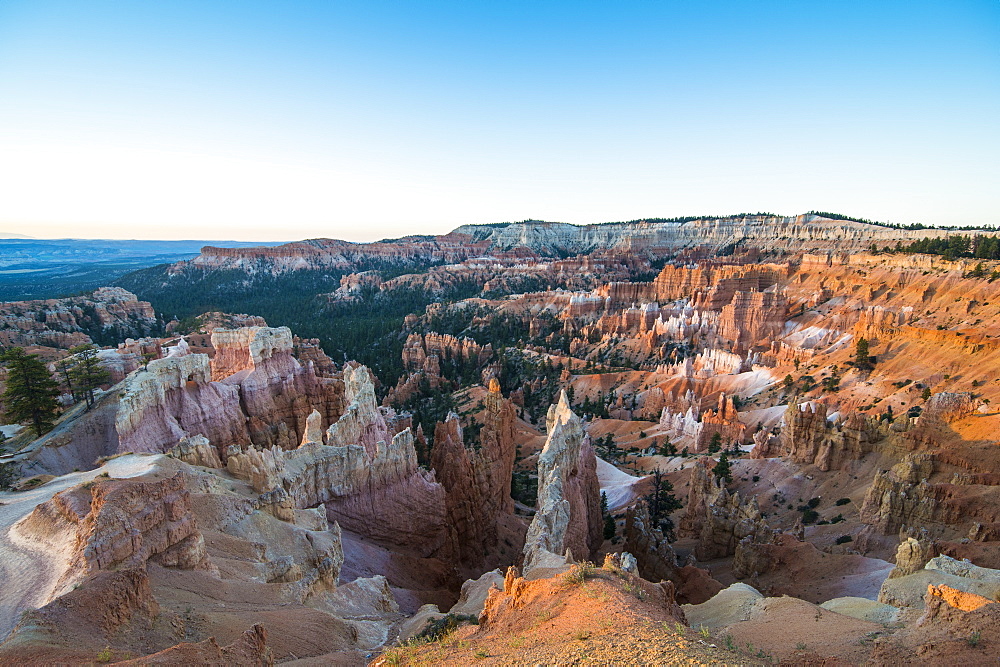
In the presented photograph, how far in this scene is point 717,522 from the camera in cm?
2256

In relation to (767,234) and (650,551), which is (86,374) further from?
(767,234)

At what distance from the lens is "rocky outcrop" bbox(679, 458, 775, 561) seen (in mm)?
21125

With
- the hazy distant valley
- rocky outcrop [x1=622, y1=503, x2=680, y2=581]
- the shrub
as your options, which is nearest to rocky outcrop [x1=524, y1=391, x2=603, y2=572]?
the hazy distant valley

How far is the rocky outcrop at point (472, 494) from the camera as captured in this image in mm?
23969

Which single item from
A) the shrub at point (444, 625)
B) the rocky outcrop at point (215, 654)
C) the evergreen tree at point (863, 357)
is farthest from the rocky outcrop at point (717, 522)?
the evergreen tree at point (863, 357)

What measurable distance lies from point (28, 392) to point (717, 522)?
3164 cm

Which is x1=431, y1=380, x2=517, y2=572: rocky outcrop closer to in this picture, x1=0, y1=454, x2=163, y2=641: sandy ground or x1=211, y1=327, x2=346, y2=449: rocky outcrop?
x1=211, y1=327, x2=346, y2=449: rocky outcrop

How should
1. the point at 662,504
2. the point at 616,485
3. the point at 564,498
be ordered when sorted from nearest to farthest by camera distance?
the point at 564,498
the point at 662,504
the point at 616,485

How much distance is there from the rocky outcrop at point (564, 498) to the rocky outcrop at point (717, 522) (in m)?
4.95

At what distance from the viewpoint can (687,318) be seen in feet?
236

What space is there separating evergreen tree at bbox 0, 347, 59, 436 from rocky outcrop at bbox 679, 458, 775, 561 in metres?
30.4

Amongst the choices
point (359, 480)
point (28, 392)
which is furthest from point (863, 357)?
point (28, 392)

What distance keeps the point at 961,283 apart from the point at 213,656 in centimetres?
6998

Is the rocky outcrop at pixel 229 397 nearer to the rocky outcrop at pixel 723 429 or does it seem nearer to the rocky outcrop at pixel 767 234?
the rocky outcrop at pixel 723 429
